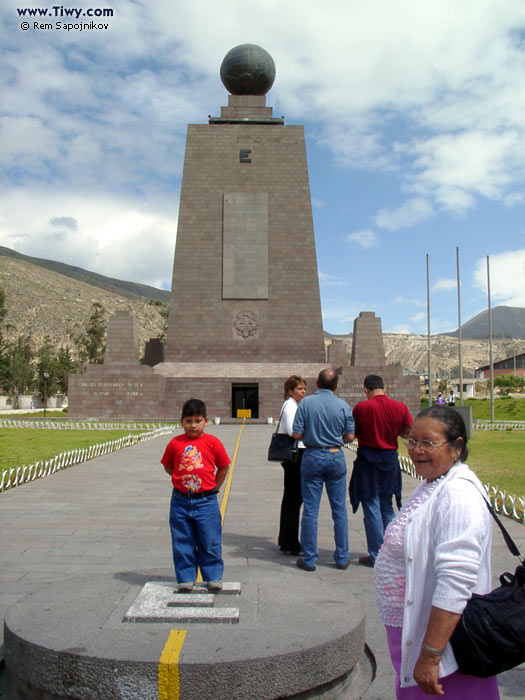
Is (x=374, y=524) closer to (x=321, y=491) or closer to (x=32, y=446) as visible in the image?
(x=321, y=491)

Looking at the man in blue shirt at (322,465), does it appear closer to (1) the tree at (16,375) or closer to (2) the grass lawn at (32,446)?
(2) the grass lawn at (32,446)

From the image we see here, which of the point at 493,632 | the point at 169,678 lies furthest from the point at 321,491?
the point at 493,632

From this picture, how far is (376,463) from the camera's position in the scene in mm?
5512

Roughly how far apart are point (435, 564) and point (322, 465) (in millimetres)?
3193

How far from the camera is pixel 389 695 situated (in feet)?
10.3

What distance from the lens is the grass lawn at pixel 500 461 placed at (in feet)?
33.0

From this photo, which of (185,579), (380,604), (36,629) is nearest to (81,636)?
(36,629)

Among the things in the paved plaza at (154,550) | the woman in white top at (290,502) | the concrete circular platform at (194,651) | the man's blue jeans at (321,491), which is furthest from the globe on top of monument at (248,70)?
the concrete circular platform at (194,651)

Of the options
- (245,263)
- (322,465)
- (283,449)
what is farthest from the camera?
(245,263)

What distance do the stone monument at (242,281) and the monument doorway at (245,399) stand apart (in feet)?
0.17

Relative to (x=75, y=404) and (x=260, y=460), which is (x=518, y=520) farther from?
(x=75, y=404)

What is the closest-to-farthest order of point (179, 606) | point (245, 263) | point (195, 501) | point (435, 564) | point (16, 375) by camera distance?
point (435, 564), point (179, 606), point (195, 501), point (245, 263), point (16, 375)

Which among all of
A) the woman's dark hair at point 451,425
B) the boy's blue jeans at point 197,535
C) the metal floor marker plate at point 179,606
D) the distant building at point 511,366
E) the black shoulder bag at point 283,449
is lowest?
the metal floor marker plate at point 179,606

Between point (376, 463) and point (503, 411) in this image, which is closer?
point (376, 463)
